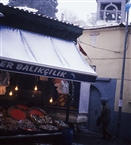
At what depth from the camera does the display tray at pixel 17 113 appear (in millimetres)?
8719

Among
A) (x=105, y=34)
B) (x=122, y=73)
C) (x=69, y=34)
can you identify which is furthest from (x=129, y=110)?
(x=69, y=34)

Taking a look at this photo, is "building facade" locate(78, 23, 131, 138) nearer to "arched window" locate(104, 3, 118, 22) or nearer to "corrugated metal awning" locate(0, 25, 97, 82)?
"arched window" locate(104, 3, 118, 22)

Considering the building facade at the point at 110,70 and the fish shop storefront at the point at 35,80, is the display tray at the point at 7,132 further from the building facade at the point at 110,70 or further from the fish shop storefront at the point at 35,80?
the building facade at the point at 110,70

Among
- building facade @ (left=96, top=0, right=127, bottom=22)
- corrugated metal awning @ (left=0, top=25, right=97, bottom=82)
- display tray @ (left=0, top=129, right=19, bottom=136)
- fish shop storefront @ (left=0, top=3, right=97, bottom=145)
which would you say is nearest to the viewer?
corrugated metal awning @ (left=0, top=25, right=97, bottom=82)

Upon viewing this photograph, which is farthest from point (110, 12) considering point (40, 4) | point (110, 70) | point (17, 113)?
point (17, 113)

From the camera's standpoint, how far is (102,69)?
50.9 ft

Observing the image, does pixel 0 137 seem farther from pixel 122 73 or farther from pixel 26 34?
pixel 122 73

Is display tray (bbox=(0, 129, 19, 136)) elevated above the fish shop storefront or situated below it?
below

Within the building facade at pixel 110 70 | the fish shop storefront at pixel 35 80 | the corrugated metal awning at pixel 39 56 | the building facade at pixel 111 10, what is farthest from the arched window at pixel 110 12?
the corrugated metal awning at pixel 39 56

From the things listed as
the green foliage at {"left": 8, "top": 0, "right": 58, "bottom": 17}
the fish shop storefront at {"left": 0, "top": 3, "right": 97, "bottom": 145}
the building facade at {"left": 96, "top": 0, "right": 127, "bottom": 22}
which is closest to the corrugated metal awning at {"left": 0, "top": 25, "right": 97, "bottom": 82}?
the fish shop storefront at {"left": 0, "top": 3, "right": 97, "bottom": 145}

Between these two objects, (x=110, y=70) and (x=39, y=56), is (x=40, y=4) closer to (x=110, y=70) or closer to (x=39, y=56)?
(x=110, y=70)

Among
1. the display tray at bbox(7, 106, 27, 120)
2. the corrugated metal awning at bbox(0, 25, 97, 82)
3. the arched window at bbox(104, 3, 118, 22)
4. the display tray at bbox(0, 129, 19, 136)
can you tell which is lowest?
the display tray at bbox(0, 129, 19, 136)

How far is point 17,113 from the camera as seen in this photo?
898cm

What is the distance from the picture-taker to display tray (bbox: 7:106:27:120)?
28.6 ft
